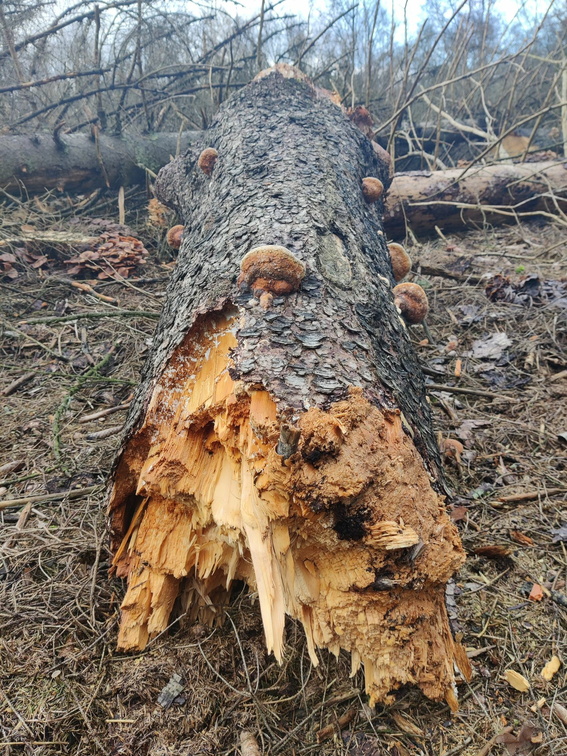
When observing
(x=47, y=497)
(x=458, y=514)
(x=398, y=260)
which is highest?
(x=398, y=260)

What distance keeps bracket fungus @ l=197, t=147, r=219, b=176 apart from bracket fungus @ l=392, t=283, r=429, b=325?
80.7 inches

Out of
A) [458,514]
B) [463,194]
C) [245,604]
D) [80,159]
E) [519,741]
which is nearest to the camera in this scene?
[519,741]

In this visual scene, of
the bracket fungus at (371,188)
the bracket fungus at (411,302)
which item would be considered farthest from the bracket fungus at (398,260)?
the bracket fungus at (371,188)

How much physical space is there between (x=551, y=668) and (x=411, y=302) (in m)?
1.96

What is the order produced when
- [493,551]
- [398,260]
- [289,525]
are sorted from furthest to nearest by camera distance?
[398,260] < [493,551] < [289,525]

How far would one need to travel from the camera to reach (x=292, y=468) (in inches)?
52.6

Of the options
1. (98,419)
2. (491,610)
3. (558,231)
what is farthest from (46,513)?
(558,231)

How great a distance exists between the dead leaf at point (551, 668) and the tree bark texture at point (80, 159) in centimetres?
616

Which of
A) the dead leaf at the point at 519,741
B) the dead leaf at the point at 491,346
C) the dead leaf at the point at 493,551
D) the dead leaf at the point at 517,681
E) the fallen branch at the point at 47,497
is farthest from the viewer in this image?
the dead leaf at the point at 491,346

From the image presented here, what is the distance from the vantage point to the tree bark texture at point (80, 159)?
204 inches

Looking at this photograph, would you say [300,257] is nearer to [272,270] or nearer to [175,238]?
[272,270]

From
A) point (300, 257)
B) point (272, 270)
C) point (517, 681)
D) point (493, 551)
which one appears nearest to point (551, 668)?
point (517, 681)

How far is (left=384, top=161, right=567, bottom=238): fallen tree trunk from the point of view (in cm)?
528

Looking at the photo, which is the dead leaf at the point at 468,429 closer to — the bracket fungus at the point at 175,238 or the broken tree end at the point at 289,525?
the broken tree end at the point at 289,525
